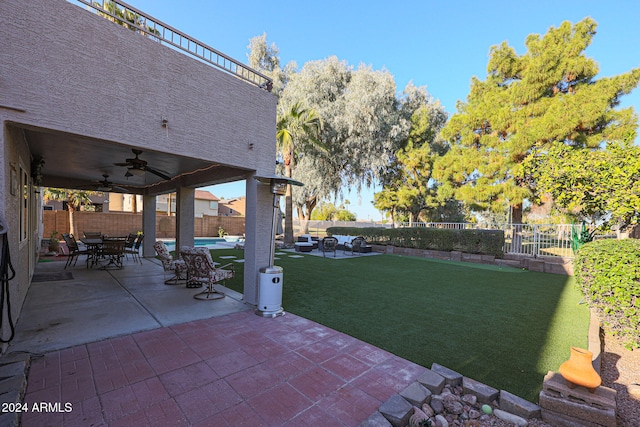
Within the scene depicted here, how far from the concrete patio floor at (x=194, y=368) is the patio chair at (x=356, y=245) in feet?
30.1

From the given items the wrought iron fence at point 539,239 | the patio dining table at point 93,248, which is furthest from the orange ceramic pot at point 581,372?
the patio dining table at point 93,248

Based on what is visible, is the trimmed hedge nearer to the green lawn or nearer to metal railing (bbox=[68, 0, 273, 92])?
the green lawn

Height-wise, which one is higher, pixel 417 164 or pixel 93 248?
pixel 417 164

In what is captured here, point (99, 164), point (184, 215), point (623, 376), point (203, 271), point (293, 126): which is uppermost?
point (293, 126)

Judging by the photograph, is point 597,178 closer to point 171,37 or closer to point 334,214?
point 171,37

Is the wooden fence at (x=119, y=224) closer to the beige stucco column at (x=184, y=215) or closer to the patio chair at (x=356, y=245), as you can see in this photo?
the beige stucco column at (x=184, y=215)

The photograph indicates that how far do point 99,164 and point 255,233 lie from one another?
499cm

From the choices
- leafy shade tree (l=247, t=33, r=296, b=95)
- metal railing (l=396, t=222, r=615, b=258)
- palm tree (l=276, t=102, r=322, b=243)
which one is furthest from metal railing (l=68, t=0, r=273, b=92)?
leafy shade tree (l=247, t=33, r=296, b=95)

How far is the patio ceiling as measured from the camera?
14.4 feet

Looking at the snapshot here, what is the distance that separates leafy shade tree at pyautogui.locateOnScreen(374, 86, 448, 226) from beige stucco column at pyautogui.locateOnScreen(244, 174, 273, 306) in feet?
49.4

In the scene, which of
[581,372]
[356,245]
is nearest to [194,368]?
[581,372]

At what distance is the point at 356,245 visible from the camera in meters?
13.9

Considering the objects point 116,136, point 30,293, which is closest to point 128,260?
point 30,293

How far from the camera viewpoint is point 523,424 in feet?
7.42
